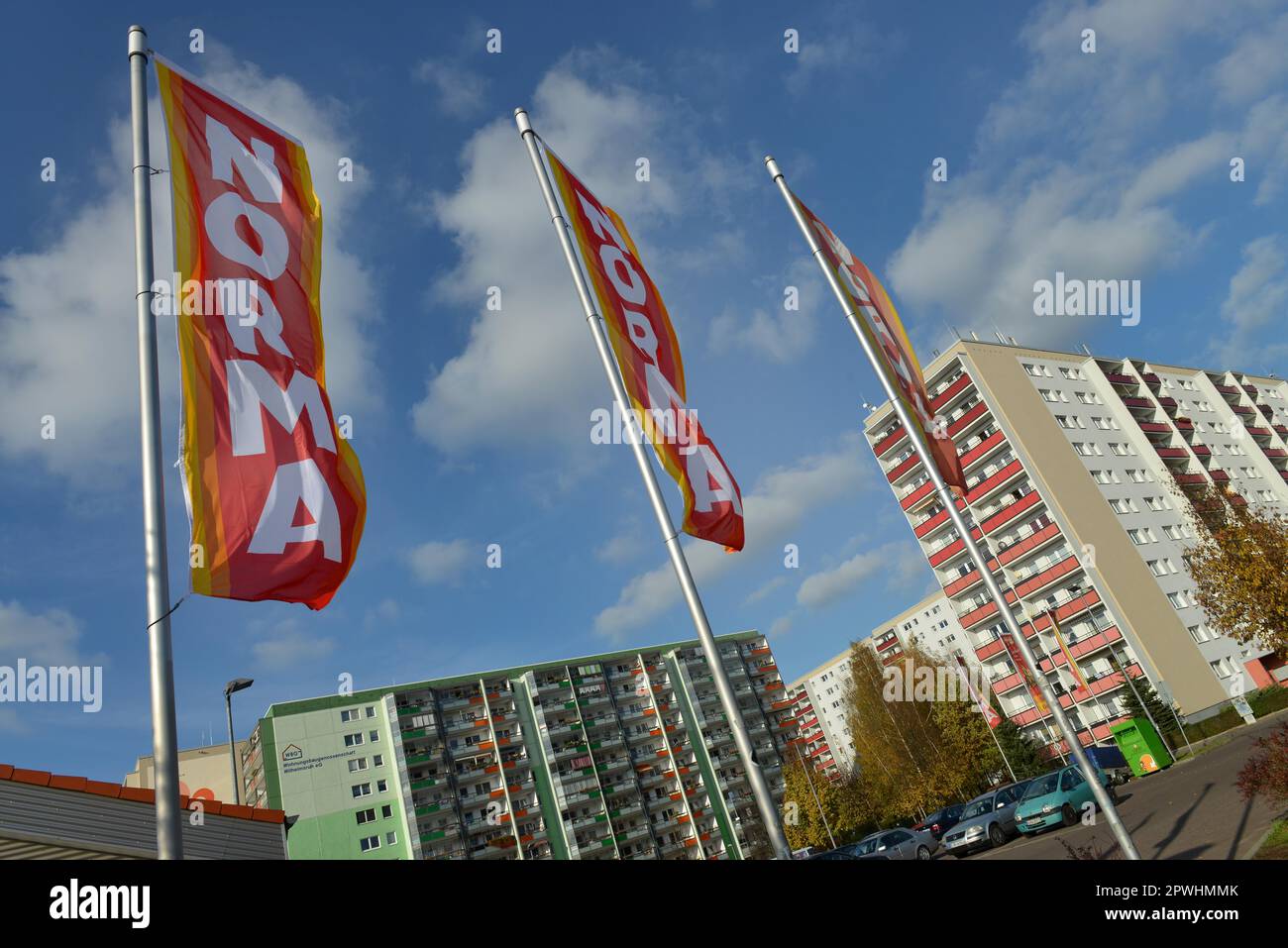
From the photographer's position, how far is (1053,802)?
2139 cm

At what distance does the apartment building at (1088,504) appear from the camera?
54656mm

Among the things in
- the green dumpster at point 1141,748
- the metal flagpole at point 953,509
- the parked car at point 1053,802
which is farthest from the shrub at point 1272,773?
the green dumpster at point 1141,748

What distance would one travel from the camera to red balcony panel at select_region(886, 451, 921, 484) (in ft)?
235

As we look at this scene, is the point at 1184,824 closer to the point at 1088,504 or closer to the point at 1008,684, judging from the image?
the point at 1088,504

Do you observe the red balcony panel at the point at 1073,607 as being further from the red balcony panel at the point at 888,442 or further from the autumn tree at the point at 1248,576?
the autumn tree at the point at 1248,576

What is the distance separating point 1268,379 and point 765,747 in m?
72.3

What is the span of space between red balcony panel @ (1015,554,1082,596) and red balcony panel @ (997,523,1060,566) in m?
1.95

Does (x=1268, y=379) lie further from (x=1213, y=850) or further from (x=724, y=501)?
(x=724, y=501)

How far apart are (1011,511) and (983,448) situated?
18.4 feet

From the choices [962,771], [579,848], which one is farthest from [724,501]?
[579,848]

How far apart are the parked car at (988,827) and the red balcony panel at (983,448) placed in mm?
43874
